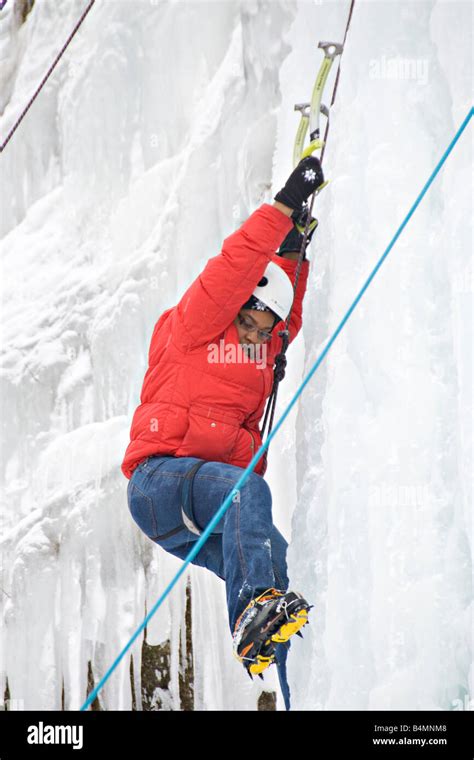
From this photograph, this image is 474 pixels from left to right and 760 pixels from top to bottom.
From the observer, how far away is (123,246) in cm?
459

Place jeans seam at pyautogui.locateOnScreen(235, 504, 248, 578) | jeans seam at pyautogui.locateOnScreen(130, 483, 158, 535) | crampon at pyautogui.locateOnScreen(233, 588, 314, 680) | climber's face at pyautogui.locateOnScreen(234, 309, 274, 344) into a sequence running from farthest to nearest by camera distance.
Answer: climber's face at pyautogui.locateOnScreen(234, 309, 274, 344)
jeans seam at pyautogui.locateOnScreen(130, 483, 158, 535)
jeans seam at pyautogui.locateOnScreen(235, 504, 248, 578)
crampon at pyautogui.locateOnScreen(233, 588, 314, 680)

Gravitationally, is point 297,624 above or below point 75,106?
below

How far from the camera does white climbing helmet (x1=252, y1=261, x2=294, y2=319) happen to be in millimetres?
2152

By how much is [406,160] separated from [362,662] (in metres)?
1.24

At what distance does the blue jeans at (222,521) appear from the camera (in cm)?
179

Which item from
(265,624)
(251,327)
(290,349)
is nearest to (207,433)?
(251,327)

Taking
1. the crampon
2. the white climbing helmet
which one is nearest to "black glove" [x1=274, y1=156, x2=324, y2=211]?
the white climbing helmet

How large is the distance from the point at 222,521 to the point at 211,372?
35 centimetres

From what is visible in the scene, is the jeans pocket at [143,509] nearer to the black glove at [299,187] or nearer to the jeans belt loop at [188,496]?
the jeans belt loop at [188,496]

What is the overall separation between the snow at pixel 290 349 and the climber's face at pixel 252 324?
8.3 inches

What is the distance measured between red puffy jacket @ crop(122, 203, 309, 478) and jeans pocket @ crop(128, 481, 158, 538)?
83mm

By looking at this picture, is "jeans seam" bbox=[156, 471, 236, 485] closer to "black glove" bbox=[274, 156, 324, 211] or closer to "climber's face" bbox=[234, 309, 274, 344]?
"climber's face" bbox=[234, 309, 274, 344]
